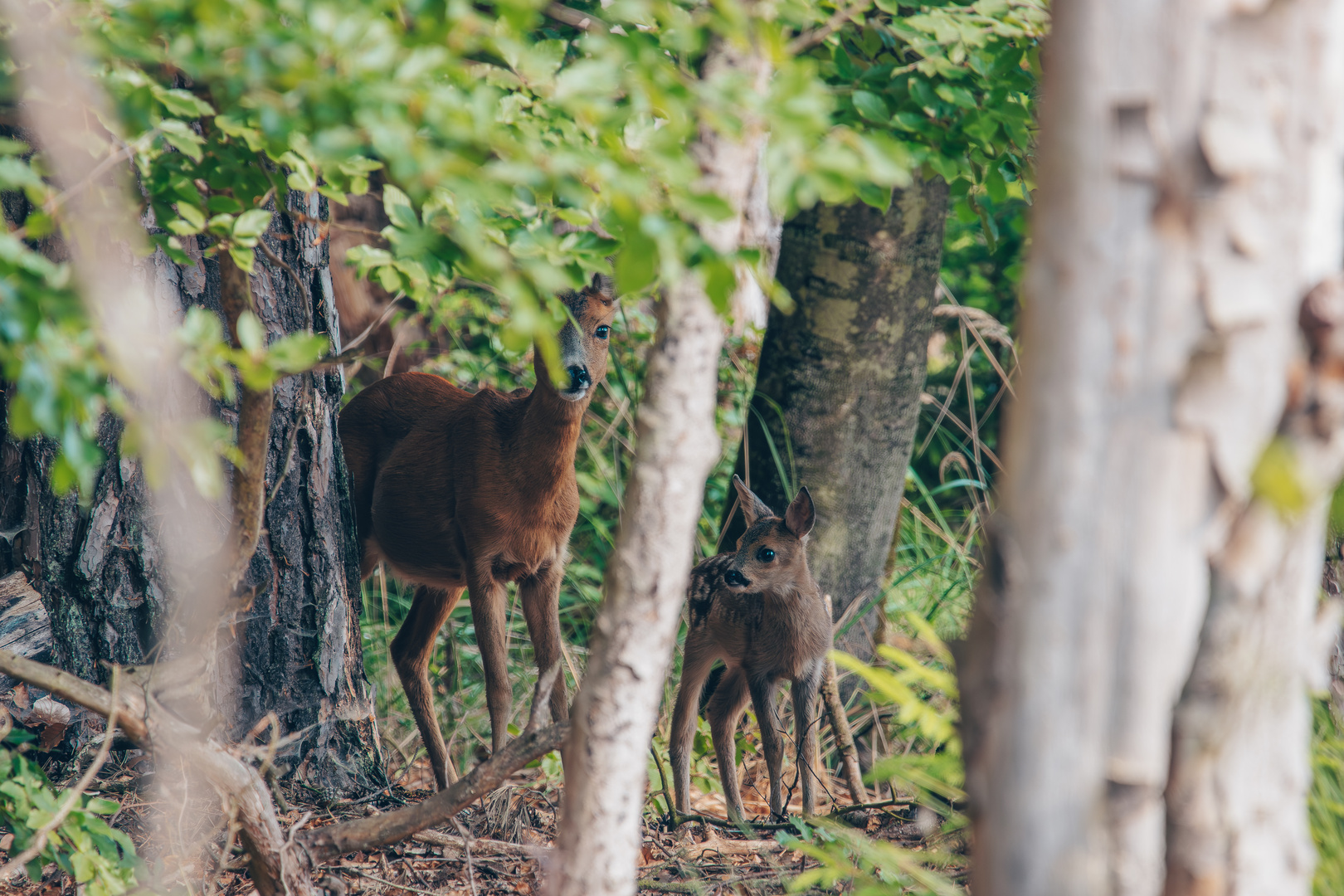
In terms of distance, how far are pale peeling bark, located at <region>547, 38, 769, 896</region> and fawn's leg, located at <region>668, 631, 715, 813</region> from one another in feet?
7.44

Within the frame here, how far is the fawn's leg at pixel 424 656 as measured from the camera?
4402mm

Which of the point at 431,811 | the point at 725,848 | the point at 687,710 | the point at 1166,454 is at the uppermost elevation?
the point at 1166,454

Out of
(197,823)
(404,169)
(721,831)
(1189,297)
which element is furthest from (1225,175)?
(197,823)

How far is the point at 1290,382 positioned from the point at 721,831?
276cm

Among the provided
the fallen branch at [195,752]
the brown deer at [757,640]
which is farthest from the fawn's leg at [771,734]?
the fallen branch at [195,752]

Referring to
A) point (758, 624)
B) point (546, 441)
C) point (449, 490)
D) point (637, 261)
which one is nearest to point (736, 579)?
point (758, 624)

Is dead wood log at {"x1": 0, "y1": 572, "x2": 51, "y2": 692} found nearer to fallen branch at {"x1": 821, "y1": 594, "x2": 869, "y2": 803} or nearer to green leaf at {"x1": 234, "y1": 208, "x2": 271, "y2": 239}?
green leaf at {"x1": 234, "y1": 208, "x2": 271, "y2": 239}

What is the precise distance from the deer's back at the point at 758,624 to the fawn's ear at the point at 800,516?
0.24 metres

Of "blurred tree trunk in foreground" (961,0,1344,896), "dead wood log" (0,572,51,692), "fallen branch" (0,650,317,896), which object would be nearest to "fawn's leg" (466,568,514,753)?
"dead wood log" (0,572,51,692)

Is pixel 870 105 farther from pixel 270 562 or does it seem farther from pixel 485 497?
pixel 270 562

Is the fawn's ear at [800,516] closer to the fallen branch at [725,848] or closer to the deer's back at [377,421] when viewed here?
the fallen branch at [725,848]

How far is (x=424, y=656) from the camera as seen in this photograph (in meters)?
4.82

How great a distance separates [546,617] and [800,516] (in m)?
1.17

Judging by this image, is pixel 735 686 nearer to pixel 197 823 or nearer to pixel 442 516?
pixel 442 516
